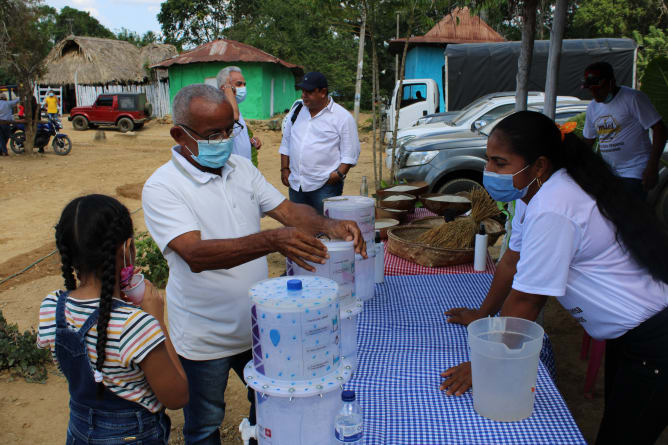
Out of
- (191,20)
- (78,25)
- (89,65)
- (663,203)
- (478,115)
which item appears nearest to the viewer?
(663,203)

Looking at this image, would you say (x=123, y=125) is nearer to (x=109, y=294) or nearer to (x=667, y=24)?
(x=109, y=294)

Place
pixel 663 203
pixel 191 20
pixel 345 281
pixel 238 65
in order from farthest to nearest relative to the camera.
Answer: pixel 191 20
pixel 238 65
pixel 663 203
pixel 345 281

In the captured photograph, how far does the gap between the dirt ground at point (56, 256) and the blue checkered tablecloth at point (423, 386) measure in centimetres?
142

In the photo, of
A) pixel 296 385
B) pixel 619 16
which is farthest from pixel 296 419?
pixel 619 16

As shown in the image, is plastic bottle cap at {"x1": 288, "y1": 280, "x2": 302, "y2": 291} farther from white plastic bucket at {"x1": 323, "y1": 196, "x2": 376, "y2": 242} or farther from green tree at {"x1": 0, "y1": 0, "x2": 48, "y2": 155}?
green tree at {"x1": 0, "y1": 0, "x2": 48, "y2": 155}

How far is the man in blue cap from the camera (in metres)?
4.96

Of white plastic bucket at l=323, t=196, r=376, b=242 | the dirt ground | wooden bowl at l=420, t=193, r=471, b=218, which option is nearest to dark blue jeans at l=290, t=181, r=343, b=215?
wooden bowl at l=420, t=193, r=471, b=218

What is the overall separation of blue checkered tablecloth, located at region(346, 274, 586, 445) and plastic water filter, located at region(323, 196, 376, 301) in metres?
0.10

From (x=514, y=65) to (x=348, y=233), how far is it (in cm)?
1472

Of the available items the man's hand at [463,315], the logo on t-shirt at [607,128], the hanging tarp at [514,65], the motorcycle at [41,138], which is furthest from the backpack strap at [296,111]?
the motorcycle at [41,138]

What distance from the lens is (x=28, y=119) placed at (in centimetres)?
1523

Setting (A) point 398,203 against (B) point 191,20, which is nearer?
(A) point 398,203

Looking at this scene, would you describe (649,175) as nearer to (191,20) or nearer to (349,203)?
(349,203)

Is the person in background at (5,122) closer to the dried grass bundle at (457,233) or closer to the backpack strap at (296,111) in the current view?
the backpack strap at (296,111)
